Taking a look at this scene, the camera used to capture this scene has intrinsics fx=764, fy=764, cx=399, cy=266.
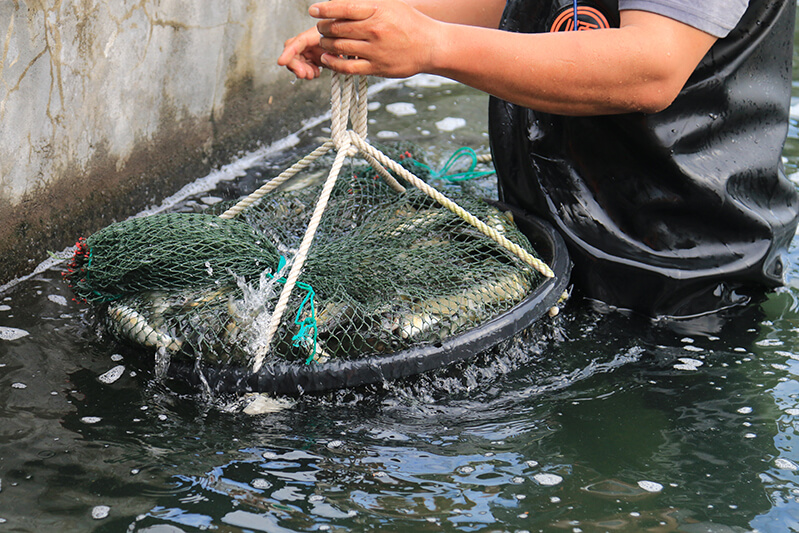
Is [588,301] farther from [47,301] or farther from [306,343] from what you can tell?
[47,301]

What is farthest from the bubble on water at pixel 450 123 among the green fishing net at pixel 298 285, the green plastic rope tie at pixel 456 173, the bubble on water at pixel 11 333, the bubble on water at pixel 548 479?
the bubble on water at pixel 548 479

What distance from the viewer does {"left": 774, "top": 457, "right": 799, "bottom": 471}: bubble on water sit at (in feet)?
7.57

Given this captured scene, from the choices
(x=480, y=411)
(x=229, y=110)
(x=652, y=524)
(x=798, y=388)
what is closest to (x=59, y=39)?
(x=229, y=110)

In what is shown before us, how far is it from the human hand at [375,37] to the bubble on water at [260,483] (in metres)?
1.22

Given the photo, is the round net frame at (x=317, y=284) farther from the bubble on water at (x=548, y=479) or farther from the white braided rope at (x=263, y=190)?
the bubble on water at (x=548, y=479)

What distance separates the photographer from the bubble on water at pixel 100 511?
200 centimetres

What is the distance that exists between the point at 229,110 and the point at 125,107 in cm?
88

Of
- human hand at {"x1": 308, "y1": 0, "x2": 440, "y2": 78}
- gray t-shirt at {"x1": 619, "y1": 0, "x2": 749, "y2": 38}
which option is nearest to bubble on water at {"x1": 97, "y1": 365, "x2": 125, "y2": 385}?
human hand at {"x1": 308, "y1": 0, "x2": 440, "y2": 78}

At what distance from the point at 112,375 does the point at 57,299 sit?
63 cm

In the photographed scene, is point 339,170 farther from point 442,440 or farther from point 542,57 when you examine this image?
point 442,440

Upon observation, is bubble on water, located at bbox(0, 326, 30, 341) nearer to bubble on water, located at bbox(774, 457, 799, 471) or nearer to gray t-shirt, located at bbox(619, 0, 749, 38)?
gray t-shirt, located at bbox(619, 0, 749, 38)

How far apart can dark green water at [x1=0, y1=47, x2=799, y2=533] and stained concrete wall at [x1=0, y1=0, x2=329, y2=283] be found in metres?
0.47

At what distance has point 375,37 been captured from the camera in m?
2.24

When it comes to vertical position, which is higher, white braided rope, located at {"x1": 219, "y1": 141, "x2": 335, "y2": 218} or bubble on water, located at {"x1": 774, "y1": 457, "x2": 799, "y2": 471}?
white braided rope, located at {"x1": 219, "y1": 141, "x2": 335, "y2": 218}
